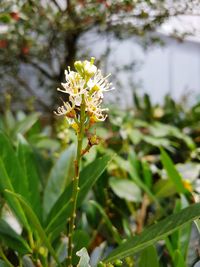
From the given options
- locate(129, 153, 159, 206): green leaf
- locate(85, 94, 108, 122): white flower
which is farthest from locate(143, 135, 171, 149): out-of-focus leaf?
locate(85, 94, 108, 122): white flower

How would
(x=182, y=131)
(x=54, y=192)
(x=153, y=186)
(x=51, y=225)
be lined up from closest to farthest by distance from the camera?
(x=51, y=225) → (x=54, y=192) → (x=153, y=186) → (x=182, y=131)

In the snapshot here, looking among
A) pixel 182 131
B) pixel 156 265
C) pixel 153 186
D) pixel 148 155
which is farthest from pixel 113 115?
pixel 156 265

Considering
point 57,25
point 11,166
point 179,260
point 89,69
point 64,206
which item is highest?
Answer: point 57,25

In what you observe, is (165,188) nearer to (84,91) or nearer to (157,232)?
(157,232)

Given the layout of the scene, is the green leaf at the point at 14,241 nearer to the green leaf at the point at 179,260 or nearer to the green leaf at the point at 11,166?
the green leaf at the point at 11,166

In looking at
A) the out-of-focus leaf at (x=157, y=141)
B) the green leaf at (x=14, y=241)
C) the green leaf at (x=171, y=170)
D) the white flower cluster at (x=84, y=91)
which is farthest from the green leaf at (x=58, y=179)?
the out-of-focus leaf at (x=157, y=141)

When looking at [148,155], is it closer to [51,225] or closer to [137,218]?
[137,218]

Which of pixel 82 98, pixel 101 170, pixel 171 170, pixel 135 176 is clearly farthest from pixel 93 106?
pixel 135 176
